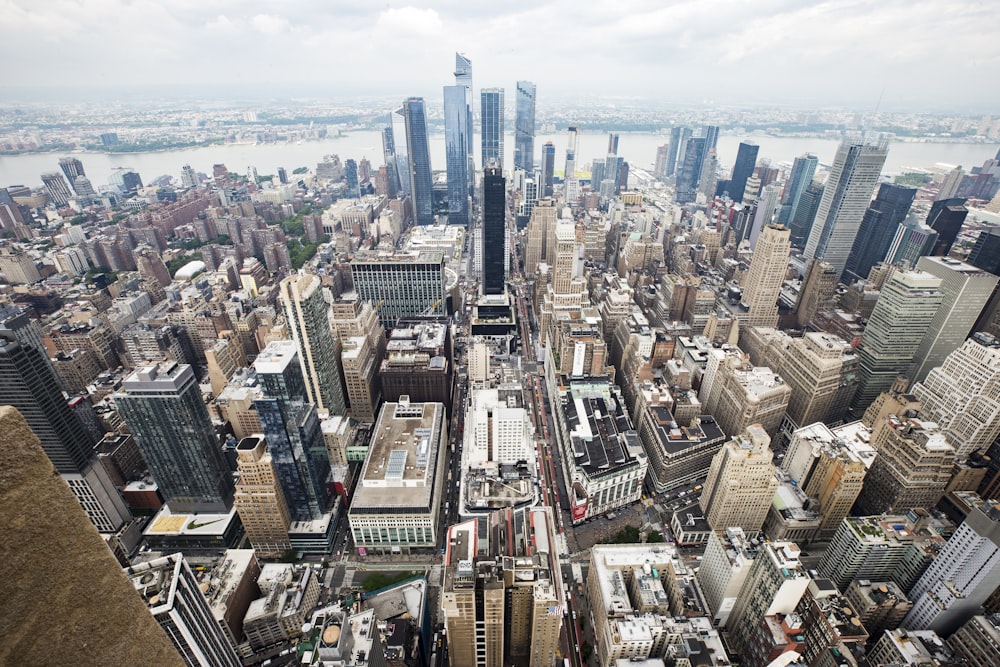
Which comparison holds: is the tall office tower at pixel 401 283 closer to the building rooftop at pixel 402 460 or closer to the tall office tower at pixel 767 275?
the building rooftop at pixel 402 460

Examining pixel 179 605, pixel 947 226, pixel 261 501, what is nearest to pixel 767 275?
pixel 947 226

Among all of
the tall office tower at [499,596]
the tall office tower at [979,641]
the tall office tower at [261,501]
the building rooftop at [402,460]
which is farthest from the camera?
the building rooftop at [402,460]

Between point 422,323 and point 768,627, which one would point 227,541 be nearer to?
point 422,323

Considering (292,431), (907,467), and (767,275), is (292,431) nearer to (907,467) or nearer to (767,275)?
(907,467)

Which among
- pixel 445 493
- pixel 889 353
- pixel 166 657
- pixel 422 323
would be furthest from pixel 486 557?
pixel 889 353

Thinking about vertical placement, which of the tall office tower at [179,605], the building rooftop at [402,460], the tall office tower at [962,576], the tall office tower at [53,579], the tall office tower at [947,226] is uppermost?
the tall office tower at [53,579]

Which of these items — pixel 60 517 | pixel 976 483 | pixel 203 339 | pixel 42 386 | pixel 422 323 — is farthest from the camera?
pixel 203 339

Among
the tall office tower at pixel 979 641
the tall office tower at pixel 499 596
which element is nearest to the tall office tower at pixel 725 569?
the tall office tower at pixel 979 641

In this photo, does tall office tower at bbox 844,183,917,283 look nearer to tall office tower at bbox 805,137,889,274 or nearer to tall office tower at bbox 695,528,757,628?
tall office tower at bbox 805,137,889,274
